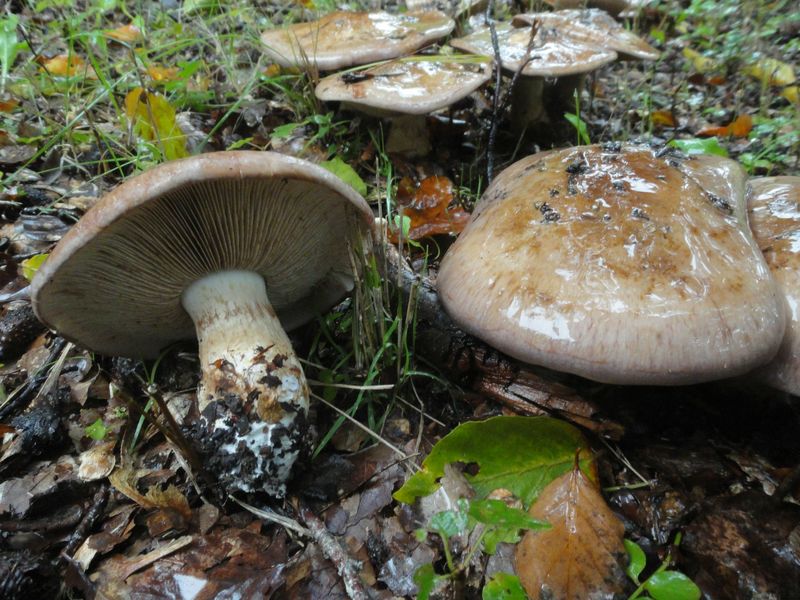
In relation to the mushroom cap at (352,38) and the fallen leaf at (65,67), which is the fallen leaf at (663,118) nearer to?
the mushroom cap at (352,38)

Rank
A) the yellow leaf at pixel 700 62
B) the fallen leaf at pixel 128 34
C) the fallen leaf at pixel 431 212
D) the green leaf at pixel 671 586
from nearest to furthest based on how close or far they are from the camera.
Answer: the green leaf at pixel 671 586 → the fallen leaf at pixel 431 212 → the fallen leaf at pixel 128 34 → the yellow leaf at pixel 700 62

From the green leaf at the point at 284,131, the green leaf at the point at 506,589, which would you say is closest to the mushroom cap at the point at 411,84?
the green leaf at the point at 284,131

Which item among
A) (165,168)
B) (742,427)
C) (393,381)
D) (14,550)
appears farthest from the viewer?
(393,381)

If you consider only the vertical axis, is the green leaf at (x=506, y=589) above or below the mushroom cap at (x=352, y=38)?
below

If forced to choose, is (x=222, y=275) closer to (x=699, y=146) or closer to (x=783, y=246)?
(x=783, y=246)

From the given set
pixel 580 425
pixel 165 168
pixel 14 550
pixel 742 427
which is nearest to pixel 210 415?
pixel 14 550

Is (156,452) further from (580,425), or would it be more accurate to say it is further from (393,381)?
(580,425)

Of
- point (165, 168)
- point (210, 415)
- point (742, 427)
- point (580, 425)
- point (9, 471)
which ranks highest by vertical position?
point (165, 168)
